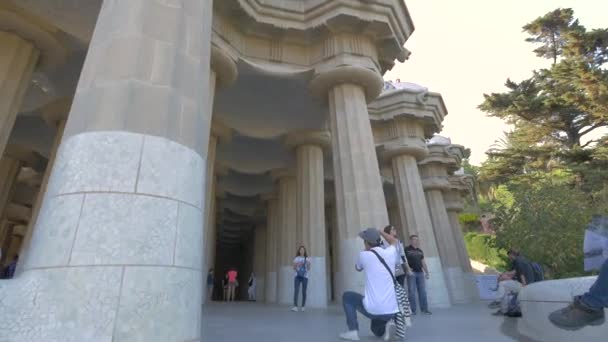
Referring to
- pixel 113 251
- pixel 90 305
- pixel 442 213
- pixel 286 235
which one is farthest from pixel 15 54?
pixel 442 213

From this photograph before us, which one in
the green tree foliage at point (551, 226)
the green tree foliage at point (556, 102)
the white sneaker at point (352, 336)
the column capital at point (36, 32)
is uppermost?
the green tree foliage at point (556, 102)

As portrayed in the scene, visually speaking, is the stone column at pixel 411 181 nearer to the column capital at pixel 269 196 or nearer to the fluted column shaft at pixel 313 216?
the fluted column shaft at pixel 313 216

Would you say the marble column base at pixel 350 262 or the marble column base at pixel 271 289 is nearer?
the marble column base at pixel 350 262

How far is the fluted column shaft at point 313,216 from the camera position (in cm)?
1462

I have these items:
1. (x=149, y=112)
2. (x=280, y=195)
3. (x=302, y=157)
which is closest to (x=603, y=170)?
(x=302, y=157)

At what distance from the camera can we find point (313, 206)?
54.7 feet

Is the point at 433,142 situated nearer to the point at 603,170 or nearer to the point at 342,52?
the point at 603,170

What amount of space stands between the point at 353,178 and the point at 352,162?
597mm

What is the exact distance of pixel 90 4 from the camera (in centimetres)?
1043

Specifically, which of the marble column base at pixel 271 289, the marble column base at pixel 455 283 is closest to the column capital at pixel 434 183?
the marble column base at pixel 455 283

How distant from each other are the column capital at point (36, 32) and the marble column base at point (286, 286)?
13388mm

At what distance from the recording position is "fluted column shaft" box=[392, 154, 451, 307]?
1597 centimetres

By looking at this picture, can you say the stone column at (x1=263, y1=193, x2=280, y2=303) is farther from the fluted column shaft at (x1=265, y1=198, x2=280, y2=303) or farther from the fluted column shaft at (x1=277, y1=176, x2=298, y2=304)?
the fluted column shaft at (x1=277, y1=176, x2=298, y2=304)

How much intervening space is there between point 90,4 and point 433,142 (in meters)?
22.8
